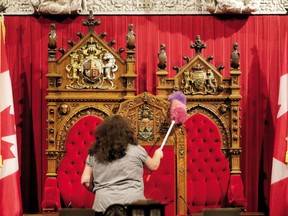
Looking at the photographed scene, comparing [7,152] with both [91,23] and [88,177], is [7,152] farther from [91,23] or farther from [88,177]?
[88,177]

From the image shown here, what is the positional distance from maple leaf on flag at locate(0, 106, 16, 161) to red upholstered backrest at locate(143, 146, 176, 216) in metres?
1.25

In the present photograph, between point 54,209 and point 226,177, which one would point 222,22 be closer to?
point 226,177

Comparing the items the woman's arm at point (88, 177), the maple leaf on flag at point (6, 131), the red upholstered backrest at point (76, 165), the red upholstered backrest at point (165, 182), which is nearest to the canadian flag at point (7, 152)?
the maple leaf on flag at point (6, 131)

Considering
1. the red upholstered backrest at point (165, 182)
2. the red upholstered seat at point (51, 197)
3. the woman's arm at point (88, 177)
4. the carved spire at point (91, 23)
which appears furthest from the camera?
the carved spire at point (91, 23)

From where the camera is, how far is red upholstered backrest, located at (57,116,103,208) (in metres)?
6.27

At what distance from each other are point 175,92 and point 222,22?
1326 millimetres

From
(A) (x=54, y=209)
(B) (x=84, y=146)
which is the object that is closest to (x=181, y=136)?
(B) (x=84, y=146)

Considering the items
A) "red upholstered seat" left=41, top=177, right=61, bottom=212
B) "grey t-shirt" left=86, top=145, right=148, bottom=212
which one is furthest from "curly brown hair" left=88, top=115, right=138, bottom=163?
"red upholstered seat" left=41, top=177, right=61, bottom=212

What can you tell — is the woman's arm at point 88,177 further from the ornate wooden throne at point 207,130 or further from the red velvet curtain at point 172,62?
the red velvet curtain at point 172,62

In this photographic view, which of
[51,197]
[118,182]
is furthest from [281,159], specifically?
[118,182]

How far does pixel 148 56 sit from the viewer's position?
7.05 m

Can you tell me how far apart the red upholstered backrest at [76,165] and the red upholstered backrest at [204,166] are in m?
0.90

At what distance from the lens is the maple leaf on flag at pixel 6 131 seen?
20.5ft

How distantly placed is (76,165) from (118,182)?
2.08 meters
